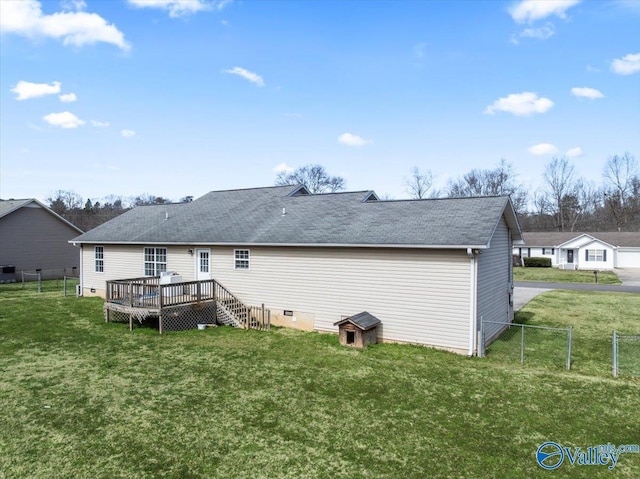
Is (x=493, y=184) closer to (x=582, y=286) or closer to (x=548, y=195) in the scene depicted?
(x=548, y=195)

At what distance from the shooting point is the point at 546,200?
64.9 metres

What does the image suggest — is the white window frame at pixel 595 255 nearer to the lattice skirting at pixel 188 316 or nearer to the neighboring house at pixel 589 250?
the neighboring house at pixel 589 250

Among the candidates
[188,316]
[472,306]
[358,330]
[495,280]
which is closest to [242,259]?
[188,316]

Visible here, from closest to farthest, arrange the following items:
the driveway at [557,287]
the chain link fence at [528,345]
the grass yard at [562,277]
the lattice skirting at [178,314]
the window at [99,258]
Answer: the chain link fence at [528,345], the lattice skirting at [178,314], the window at [99,258], the driveway at [557,287], the grass yard at [562,277]

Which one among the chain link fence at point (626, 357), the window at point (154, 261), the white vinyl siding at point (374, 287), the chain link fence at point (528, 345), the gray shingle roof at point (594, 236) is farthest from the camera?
the gray shingle roof at point (594, 236)

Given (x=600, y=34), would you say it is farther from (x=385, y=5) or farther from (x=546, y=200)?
(x=546, y=200)

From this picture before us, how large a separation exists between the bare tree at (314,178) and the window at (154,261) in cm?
4926

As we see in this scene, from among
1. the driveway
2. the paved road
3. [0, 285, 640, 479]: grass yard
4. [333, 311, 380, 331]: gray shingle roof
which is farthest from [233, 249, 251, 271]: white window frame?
the paved road

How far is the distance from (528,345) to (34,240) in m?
33.7

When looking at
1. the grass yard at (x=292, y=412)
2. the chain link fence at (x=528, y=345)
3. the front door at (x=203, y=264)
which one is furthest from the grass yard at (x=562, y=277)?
the front door at (x=203, y=264)

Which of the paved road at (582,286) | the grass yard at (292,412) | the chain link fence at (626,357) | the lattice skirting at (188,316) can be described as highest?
the lattice skirting at (188,316)

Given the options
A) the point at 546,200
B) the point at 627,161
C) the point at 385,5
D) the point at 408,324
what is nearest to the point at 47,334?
the point at 408,324

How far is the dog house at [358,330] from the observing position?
11.5 meters

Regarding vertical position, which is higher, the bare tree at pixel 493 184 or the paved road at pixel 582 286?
the bare tree at pixel 493 184
